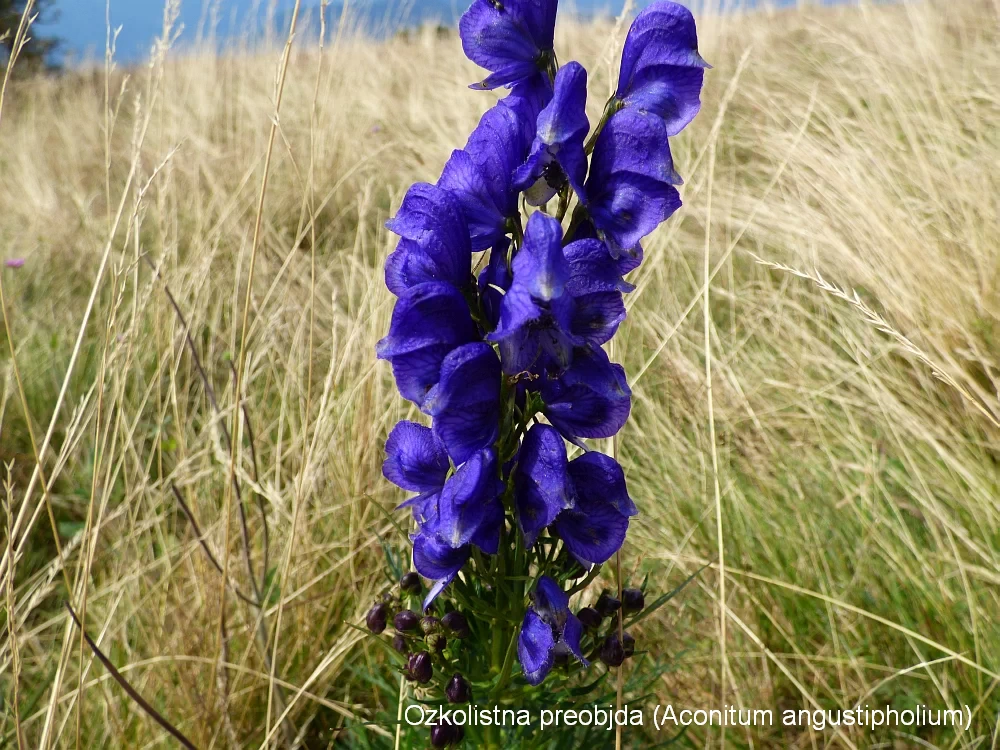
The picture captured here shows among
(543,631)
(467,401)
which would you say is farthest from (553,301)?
(543,631)

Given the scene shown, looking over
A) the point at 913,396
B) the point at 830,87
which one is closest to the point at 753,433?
the point at 913,396

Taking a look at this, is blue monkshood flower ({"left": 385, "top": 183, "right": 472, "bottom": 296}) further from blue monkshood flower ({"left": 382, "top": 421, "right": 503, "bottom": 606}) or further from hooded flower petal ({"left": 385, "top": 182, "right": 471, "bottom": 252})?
blue monkshood flower ({"left": 382, "top": 421, "right": 503, "bottom": 606})

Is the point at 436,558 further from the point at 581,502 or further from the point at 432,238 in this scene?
the point at 432,238

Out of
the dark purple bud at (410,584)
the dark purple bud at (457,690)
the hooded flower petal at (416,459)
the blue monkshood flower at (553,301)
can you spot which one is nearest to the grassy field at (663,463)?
the dark purple bud at (410,584)

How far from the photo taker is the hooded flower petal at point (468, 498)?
0.91 m

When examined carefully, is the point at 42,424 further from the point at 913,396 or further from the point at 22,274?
the point at 913,396

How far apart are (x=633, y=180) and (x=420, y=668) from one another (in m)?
0.65

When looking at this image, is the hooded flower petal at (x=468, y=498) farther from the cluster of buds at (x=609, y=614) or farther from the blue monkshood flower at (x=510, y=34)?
the blue monkshood flower at (x=510, y=34)

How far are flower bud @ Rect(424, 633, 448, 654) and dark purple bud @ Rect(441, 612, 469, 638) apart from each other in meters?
0.01

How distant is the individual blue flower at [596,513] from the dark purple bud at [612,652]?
151mm

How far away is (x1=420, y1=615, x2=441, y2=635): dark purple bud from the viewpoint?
3.47ft

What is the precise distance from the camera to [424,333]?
36.4 inches

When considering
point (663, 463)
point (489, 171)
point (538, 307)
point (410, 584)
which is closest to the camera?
point (538, 307)

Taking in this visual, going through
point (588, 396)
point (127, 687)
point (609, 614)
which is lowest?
point (127, 687)
